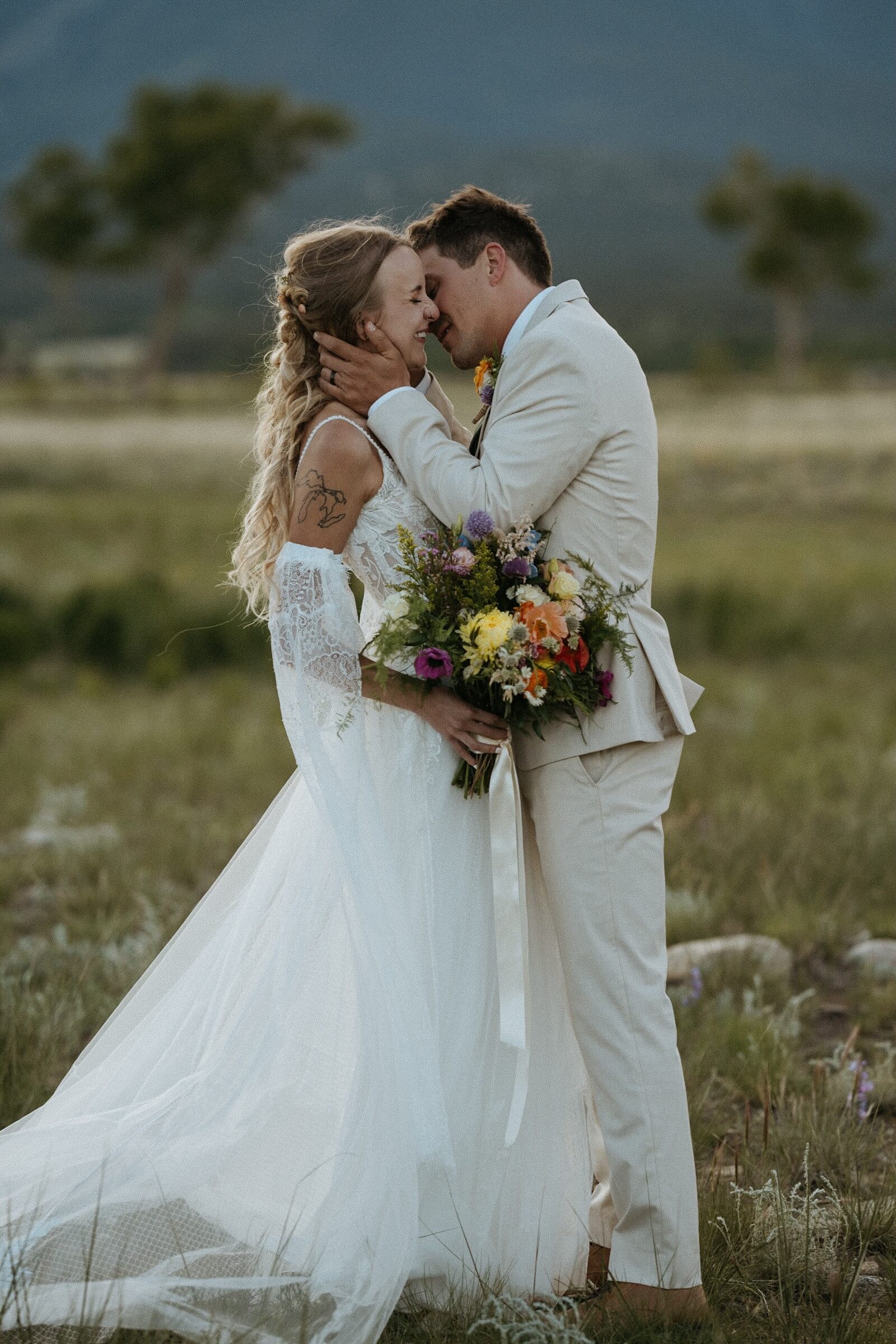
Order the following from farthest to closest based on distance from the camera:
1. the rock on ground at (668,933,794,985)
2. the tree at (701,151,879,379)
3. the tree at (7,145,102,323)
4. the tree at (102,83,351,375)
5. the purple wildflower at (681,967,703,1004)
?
1. the tree at (701,151,879,379)
2. the tree at (7,145,102,323)
3. the tree at (102,83,351,375)
4. the rock on ground at (668,933,794,985)
5. the purple wildflower at (681,967,703,1004)

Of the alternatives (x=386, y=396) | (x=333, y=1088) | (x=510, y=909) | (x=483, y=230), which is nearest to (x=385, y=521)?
(x=386, y=396)

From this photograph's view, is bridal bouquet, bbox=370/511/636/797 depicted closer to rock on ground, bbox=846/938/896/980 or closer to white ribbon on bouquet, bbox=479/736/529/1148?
white ribbon on bouquet, bbox=479/736/529/1148

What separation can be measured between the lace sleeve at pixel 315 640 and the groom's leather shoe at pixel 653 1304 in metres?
1.53

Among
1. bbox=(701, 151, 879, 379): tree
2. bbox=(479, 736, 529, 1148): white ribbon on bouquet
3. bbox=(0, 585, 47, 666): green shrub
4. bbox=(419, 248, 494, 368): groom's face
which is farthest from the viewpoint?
bbox=(701, 151, 879, 379): tree

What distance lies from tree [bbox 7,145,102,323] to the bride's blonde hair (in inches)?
2002

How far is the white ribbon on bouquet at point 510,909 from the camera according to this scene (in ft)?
11.1

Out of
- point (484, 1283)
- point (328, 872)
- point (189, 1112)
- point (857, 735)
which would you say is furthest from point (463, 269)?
point (857, 735)

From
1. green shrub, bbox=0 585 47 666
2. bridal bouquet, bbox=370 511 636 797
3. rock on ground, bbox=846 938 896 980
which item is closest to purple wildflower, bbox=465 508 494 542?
bridal bouquet, bbox=370 511 636 797

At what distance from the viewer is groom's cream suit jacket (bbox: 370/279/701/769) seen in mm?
3279

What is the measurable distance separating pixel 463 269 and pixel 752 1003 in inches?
126

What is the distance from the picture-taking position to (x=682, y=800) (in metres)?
8.37

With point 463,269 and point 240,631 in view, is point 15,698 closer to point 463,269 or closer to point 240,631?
point 240,631

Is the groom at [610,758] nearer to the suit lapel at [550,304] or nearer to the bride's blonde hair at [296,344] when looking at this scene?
the suit lapel at [550,304]

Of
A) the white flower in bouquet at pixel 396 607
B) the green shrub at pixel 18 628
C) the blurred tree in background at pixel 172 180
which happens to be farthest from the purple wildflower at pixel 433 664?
the blurred tree in background at pixel 172 180
